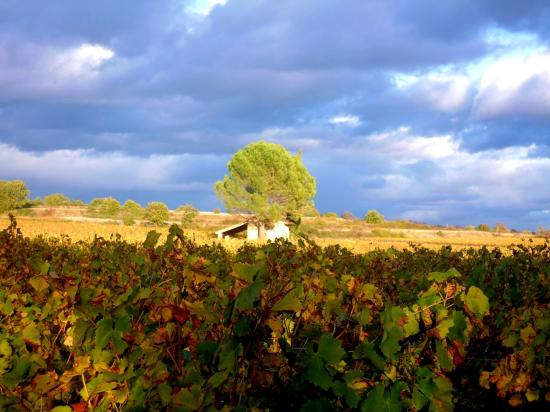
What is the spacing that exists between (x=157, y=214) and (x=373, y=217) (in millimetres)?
45554

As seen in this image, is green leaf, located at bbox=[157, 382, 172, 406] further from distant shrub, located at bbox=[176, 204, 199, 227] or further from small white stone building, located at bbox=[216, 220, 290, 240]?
distant shrub, located at bbox=[176, 204, 199, 227]

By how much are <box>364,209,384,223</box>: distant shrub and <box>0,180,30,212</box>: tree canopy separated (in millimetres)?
62466

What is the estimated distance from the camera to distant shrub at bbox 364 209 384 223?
118 metres

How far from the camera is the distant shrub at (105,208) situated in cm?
9869

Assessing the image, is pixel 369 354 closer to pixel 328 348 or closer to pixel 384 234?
pixel 328 348

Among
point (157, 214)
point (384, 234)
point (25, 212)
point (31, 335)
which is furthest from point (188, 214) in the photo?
point (31, 335)

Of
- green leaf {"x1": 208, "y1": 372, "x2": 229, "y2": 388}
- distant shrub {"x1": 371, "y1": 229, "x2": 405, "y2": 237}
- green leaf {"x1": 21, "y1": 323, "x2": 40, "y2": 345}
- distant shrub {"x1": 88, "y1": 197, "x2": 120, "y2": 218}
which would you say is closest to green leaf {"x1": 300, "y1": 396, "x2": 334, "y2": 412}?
green leaf {"x1": 208, "y1": 372, "x2": 229, "y2": 388}

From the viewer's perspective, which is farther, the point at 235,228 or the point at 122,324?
the point at 235,228

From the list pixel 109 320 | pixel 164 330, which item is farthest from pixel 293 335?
pixel 109 320

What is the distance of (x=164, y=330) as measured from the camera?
7.18 ft

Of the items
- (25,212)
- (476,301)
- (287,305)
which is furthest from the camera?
(25,212)

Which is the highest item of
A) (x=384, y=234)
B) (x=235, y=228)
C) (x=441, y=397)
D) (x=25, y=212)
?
(x=25, y=212)

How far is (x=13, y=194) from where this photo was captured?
91688 millimetres

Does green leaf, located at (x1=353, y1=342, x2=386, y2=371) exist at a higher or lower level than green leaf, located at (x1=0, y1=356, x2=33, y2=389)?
higher
